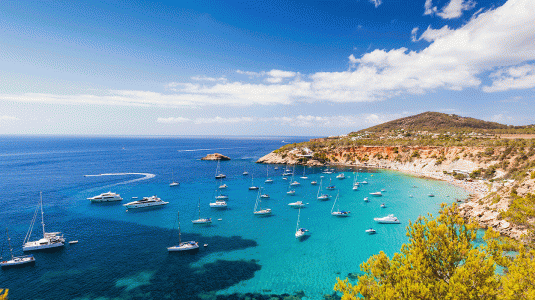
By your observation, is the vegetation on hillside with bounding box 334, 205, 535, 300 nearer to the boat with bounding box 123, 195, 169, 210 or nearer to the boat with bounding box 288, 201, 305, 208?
the boat with bounding box 288, 201, 305, 208

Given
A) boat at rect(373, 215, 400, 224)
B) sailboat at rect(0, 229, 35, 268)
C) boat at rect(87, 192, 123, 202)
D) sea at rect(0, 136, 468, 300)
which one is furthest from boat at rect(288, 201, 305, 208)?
sailboat at rect(0, 229, 35, 268)

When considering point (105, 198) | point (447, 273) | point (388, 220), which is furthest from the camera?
point (105, 198)

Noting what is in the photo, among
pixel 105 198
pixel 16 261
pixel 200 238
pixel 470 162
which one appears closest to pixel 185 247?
pixel 200 238

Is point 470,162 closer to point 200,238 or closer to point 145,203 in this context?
point 200,238

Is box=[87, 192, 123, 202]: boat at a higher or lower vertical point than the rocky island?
lower

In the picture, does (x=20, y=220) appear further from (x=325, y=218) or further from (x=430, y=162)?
(x=430, y=162)

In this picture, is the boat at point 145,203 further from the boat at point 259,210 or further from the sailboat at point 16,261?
the sailboat at point 16,261

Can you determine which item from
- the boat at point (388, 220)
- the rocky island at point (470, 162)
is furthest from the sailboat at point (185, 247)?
the rocky island at point (470, 162)
